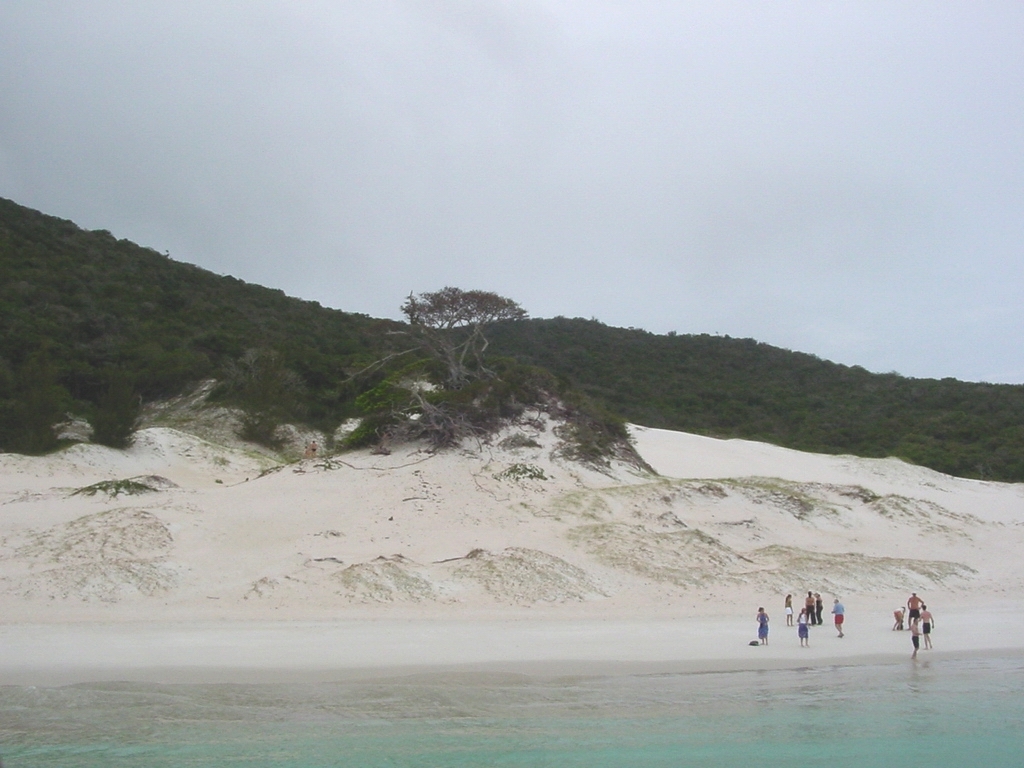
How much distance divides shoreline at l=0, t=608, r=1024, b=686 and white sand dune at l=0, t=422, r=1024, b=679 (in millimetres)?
58

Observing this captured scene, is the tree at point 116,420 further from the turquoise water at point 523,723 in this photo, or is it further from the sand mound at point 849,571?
the sand mound at point 849,571

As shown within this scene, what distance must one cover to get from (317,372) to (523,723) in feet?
115

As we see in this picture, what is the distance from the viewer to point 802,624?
13.4 meters

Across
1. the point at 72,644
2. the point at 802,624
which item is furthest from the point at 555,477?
the point at 72,644

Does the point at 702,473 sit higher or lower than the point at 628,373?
lower

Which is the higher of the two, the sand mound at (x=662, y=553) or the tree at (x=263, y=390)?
the tree at (x=263, y=390)

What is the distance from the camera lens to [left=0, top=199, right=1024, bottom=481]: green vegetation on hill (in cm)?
3053

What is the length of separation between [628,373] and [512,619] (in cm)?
5375

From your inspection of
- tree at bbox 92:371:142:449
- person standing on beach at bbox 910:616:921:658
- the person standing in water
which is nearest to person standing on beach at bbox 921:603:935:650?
person standing on beach at bbox 910:616:921:658

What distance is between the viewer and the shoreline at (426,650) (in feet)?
37.3

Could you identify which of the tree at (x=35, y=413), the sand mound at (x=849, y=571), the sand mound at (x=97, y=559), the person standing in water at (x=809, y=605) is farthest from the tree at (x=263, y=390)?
the person standing in water at (x=809, y=605)

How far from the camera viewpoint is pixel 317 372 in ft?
139

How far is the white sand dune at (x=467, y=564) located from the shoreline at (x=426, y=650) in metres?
0.06

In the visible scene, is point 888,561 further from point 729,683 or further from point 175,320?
point 175,320
